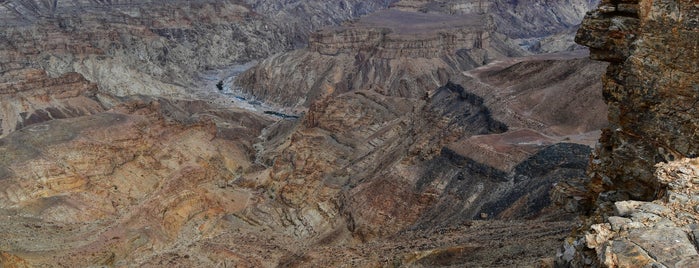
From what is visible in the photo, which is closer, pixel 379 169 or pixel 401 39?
pixel 379 169

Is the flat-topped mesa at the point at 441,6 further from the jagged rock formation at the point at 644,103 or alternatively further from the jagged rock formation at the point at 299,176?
the jagged rock formation at the point at 644,103

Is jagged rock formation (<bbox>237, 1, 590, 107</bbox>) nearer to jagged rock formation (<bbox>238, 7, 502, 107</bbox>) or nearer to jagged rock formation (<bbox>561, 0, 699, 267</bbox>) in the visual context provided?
jagged rock formation (<bbox>238, 7, 502, 107</bbox>)

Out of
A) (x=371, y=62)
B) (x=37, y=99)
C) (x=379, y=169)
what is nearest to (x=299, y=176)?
(x=379, y=169)

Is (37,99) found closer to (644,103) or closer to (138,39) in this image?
(138,39)

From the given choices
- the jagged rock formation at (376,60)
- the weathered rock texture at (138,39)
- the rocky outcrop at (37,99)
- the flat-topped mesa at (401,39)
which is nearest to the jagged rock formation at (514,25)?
the flat-topped mesa at (401,39)

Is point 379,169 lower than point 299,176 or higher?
lower

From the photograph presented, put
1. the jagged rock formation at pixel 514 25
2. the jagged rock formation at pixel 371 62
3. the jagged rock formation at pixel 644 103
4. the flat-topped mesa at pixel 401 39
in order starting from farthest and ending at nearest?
the jagged rock formation at pixel 514 25 → the flat-topped mesa at pixel 401 39 → the jagged rock formation at pixel 371 62 → the jagged rock formation at pixel 644 103
